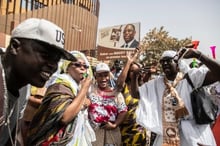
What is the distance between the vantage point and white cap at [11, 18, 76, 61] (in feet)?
7.03

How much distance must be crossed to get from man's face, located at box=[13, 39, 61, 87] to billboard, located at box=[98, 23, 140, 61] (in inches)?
563

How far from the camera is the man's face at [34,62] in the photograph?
2070mm

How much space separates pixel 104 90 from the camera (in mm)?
5375

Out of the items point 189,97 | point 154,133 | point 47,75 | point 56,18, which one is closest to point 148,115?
point 154,133

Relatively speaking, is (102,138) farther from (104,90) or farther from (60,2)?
(60,2)

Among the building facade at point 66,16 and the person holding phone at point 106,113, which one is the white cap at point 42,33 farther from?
the building facade at point 66,16

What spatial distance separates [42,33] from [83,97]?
135 cm

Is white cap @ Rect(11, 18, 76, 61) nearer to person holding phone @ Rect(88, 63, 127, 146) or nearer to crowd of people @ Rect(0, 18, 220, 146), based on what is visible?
crowd of people @ Rect(0, 18, 220, 146)

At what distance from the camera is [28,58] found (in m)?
2.09

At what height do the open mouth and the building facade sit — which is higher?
the building facade

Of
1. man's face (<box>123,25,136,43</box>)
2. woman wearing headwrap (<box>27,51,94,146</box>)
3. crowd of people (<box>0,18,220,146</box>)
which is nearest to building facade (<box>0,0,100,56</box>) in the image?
man's face (<box>123,25,136,43</box>)

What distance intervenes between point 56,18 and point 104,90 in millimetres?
16827

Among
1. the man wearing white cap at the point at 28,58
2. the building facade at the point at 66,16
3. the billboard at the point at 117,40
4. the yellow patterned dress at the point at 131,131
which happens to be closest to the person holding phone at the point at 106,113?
the yellow patterned dress at the point at 131,131

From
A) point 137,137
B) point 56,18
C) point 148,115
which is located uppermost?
point 56,18
